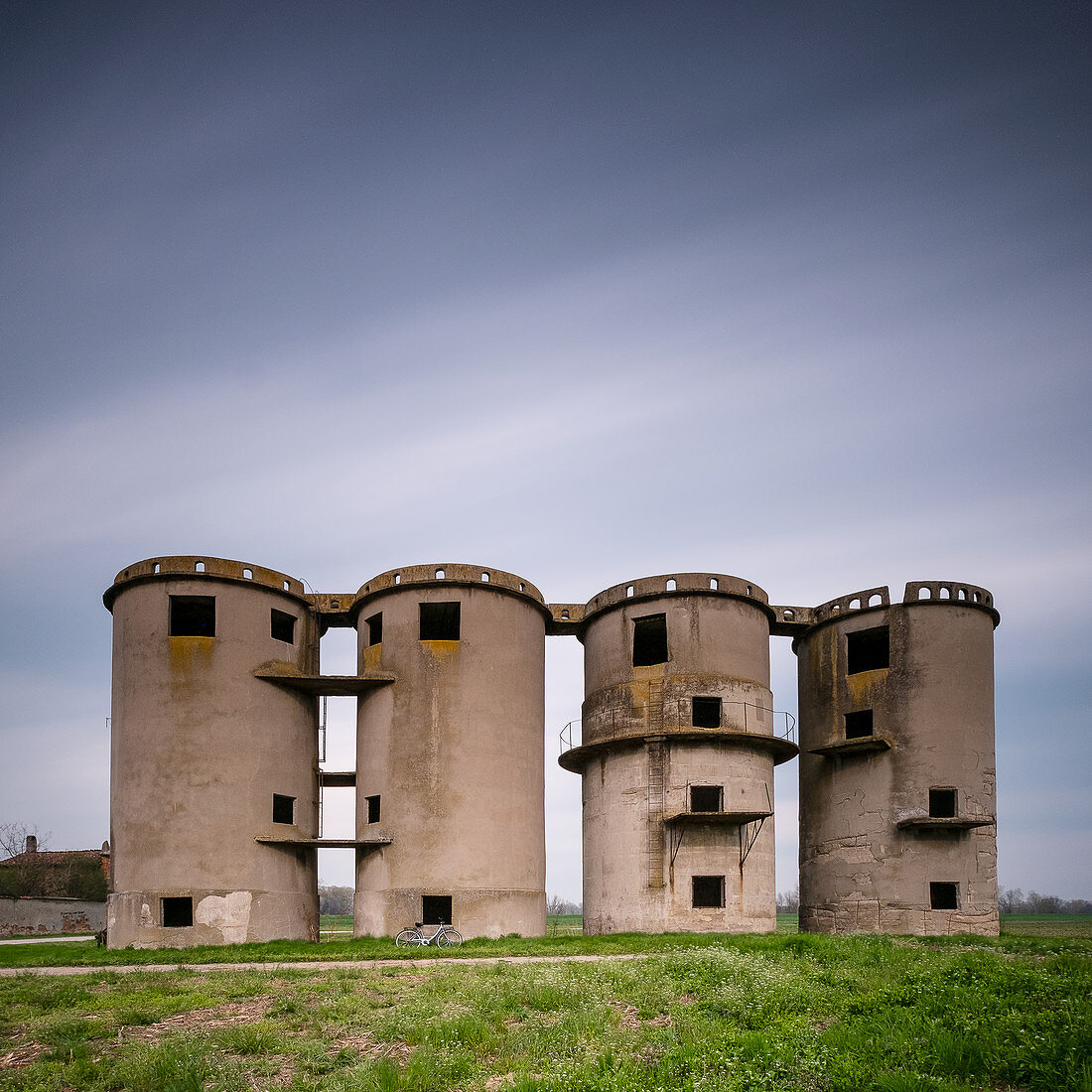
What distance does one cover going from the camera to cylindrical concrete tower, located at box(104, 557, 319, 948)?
32.6 m

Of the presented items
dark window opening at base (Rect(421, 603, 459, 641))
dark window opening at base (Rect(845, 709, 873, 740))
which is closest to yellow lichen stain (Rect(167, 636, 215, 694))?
dark window opening at base (Rect(421, 603, 459, 641))

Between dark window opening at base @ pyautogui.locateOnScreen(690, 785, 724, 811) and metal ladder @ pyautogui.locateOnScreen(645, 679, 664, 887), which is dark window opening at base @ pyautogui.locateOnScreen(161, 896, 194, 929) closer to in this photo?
metal ladder @ pyautogui.locateOnScreen(645, 679, 664, 887)

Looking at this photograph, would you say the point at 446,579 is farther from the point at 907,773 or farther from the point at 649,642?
the point at 907,773

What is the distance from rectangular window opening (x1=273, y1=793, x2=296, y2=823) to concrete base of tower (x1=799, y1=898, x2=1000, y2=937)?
18995mm

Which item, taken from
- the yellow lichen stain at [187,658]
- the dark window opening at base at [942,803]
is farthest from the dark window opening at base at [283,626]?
the dark window opening at base at [942,803]

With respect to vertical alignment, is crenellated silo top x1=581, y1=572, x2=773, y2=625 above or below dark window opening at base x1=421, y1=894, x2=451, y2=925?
above

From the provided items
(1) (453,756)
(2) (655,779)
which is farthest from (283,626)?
(2) (655,779)

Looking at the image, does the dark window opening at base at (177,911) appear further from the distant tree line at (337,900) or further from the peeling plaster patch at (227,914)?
the distant tree line at (337,900)

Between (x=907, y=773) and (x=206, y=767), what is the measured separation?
927 inches

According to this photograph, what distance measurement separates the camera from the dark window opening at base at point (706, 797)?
3528cm

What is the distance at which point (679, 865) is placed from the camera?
3475 centimetres

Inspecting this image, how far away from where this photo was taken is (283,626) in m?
38.4

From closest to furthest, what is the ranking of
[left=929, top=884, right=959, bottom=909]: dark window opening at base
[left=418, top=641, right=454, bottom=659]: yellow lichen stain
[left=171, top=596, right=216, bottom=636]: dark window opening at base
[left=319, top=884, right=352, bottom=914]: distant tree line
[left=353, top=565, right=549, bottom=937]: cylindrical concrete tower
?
1. [left=353, top=565, right=549, bottom=937]: cylindrical concrete tower
2. [left=929, top=884, right=959, bottom=909]: dark window opening at base
3. [left=171, top=596, right=216, bottom=636]: dark window opening at base
4. [left=418, top=641, right=454, bottom=659]: yellow lichen stain
5. [left=319, top=884, right=352, bottom=914]: distant tree line

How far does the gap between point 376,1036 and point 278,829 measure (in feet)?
69.4
